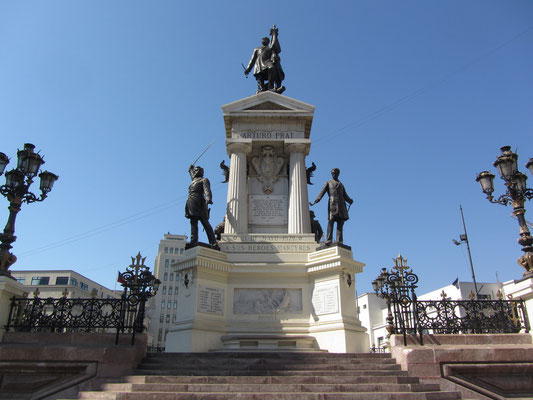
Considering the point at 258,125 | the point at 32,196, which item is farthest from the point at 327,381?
the point at 258,125

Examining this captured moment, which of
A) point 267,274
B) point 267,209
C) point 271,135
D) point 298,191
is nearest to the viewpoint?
point 267,274

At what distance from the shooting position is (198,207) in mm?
13195

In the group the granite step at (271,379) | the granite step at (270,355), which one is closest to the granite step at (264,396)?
the granite step at (271,379)

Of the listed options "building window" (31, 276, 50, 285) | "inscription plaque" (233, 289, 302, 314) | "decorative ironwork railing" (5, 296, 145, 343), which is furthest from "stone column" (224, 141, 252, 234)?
"building window" (31, 276, 50, 285)

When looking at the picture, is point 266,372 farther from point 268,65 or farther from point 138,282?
point 268,65

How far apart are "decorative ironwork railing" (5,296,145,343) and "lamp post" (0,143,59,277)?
3.10ft

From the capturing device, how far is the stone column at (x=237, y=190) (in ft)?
46.5

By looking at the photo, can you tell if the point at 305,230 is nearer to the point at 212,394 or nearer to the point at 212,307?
the point at 212,307

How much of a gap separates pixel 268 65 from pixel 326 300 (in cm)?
1006

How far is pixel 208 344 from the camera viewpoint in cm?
1165

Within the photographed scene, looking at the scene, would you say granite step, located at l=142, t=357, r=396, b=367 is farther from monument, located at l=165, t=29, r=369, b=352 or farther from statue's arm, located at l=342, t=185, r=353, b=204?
statue's arm, located at l=342, t=185, r=353, b=204

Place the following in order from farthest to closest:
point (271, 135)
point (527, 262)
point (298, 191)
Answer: point (271, 135) < point (298, 191) < point (527, 262)

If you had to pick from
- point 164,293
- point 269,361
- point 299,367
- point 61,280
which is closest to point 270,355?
point 269,361

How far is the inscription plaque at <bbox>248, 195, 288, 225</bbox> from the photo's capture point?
14.8 metres
